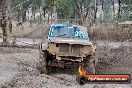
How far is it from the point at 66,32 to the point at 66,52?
1.35 meters

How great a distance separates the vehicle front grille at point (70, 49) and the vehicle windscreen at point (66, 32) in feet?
2.98

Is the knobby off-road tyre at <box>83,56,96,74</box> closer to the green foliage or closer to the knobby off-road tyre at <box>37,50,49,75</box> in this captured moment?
the knobby off-road tyre at <box>37,50,49,75</box>

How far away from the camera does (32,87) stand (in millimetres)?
14461

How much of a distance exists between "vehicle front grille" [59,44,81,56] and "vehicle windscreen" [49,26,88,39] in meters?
0.91

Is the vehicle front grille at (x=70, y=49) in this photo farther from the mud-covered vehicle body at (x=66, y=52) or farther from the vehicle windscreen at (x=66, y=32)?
the vehicle windscreen at (x=66, y=32)

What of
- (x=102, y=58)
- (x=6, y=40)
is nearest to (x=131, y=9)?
(x=6, y=40)

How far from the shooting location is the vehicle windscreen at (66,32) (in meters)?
19.6

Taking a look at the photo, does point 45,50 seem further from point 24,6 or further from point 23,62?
point 24,6

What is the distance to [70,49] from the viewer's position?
736 inches

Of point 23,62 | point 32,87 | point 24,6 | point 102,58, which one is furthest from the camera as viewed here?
point 24,6

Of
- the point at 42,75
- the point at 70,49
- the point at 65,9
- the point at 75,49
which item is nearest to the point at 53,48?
the point at 70,49

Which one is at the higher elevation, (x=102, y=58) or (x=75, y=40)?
(x=75, y=40)

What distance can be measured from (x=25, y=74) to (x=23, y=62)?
5.18 m

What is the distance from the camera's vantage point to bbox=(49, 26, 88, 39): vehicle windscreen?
64.3ft
